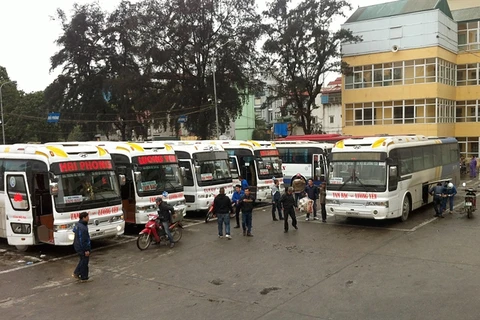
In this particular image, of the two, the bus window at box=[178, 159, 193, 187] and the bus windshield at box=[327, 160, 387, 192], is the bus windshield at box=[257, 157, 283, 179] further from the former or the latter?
the bus windshield at box=[327, 160, 387, 192]

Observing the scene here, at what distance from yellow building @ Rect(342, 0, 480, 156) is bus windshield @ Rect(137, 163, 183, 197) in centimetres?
2802

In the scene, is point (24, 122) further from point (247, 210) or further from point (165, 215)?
point (247, 210)

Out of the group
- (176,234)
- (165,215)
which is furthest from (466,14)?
(165,215)

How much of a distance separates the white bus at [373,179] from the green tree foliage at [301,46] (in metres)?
22.1

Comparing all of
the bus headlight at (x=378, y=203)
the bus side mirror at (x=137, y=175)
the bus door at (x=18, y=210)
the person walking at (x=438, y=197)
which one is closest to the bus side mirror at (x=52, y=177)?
the bus door at (x=18, y=210)

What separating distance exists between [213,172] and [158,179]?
3435 mm

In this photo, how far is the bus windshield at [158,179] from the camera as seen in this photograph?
603 inches

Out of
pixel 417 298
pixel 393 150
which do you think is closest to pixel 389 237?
pixel 393 150

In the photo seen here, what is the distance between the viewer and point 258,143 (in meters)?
22.3

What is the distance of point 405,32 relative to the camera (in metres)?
39.0

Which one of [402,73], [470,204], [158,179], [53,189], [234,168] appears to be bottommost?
[470,204]

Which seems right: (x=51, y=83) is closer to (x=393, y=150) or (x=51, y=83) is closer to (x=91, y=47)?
(x=91, y=47)

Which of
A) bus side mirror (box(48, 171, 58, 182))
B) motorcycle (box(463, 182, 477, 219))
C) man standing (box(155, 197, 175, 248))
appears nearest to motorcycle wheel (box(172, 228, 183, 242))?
man standing (box(155, 197, 175, 248))

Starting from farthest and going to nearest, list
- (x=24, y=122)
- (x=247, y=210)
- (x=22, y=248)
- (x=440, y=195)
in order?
(x=24, y=122)
(x=440, y=195)
(x=247, y=210)
(x=22, y=248)
